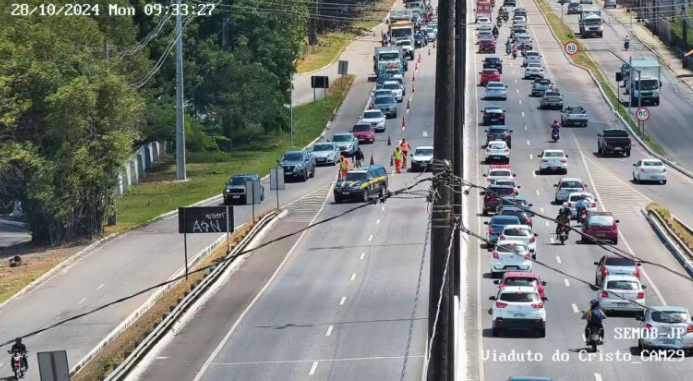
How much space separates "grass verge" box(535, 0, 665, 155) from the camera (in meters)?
91.0

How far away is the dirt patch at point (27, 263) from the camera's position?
5244cm

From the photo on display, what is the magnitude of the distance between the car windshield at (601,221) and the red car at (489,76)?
54836 millimetres

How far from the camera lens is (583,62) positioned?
12588 centimetres

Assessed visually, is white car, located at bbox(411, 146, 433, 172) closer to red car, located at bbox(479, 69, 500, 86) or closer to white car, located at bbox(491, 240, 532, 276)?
white car, located at bbox(491, 240, 532, 276)

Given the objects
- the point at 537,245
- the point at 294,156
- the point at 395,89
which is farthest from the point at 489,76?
the point at 537,245

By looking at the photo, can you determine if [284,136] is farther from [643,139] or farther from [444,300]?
[444,300]

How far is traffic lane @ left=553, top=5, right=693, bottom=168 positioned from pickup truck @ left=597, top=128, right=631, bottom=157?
4.58m

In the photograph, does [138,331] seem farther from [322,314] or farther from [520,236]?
[520,236]

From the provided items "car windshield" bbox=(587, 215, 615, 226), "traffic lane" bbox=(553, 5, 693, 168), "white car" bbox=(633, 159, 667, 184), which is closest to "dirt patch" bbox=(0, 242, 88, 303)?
"car windshield" bbox=(587, 215, 615, 226)

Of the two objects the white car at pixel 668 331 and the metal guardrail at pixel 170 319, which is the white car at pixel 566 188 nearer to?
the metal guardrail at pixel 170 319

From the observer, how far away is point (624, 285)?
42.2 metres

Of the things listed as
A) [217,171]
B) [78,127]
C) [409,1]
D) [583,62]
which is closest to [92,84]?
[78,127]

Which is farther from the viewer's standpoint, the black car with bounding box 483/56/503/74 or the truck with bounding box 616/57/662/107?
the black car with bounding box 483/56/503/74

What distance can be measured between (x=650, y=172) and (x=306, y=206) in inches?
733
